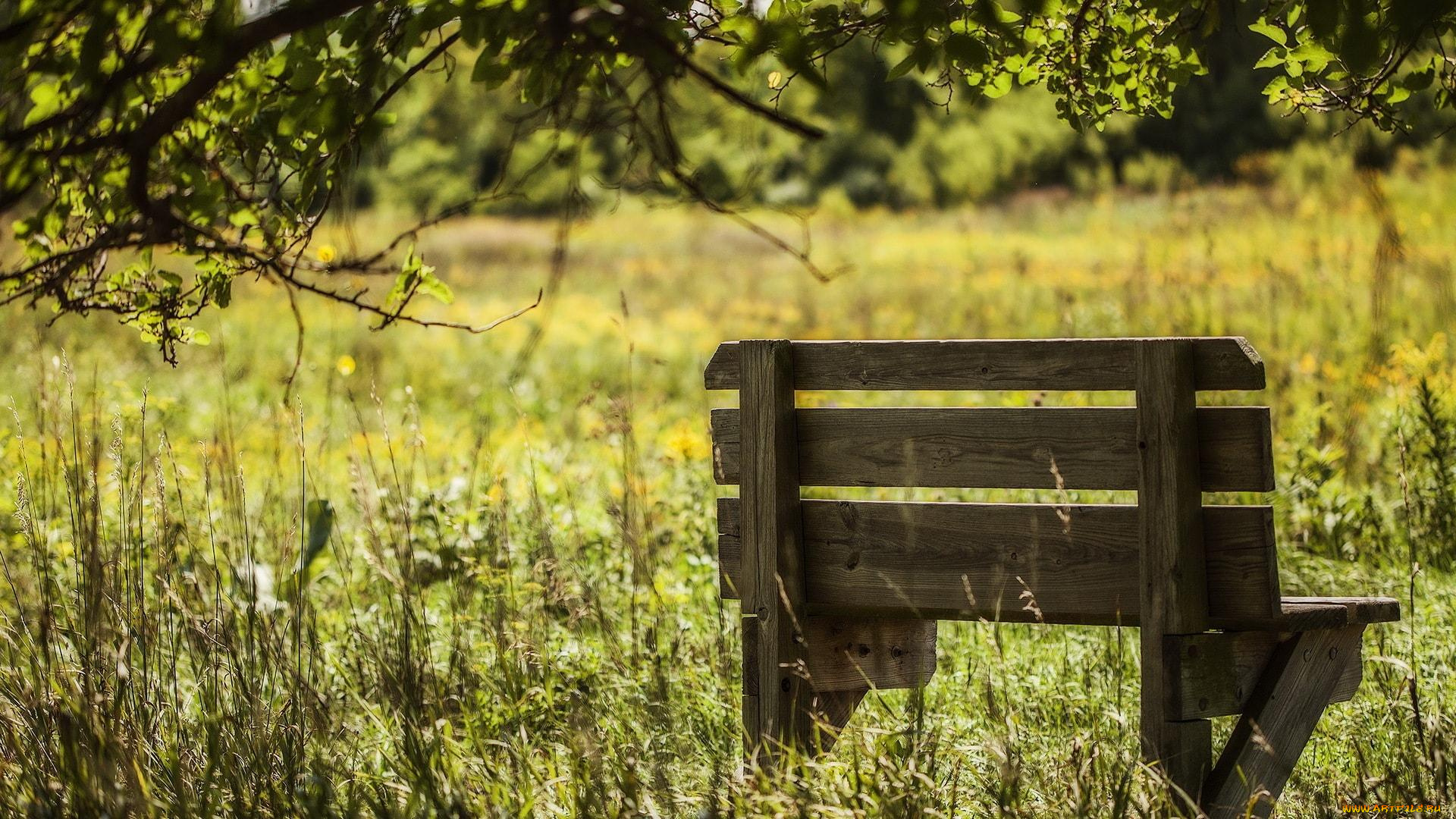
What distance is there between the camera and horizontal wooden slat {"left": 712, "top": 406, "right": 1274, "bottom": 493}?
2615mm

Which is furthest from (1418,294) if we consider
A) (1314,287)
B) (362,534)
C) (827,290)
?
(362,534)

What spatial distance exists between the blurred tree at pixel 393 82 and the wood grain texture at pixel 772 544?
638 millimetres

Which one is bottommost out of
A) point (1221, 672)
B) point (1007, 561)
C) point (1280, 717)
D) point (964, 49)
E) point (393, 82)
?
point (1280, 717)

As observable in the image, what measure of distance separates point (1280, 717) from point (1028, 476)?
31.1 inches

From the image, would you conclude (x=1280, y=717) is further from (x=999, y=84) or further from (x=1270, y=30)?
(x=999, y=84)

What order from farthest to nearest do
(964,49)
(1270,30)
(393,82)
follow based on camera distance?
1. (393,82)
2. (1270,30)
3. (964,49)

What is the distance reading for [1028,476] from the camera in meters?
2.79

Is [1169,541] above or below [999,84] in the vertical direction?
below

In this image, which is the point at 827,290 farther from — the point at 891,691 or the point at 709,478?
the point at 891,691

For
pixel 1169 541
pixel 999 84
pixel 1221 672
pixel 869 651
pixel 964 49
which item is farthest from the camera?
pixel 999 84

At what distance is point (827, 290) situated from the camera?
16.8 metres

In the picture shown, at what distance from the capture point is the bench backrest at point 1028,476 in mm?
2621

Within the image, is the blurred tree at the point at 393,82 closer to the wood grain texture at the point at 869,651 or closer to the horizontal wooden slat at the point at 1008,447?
the horizontal wooden slat at the point at 1008,447

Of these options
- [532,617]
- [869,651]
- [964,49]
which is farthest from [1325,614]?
[532,617]
